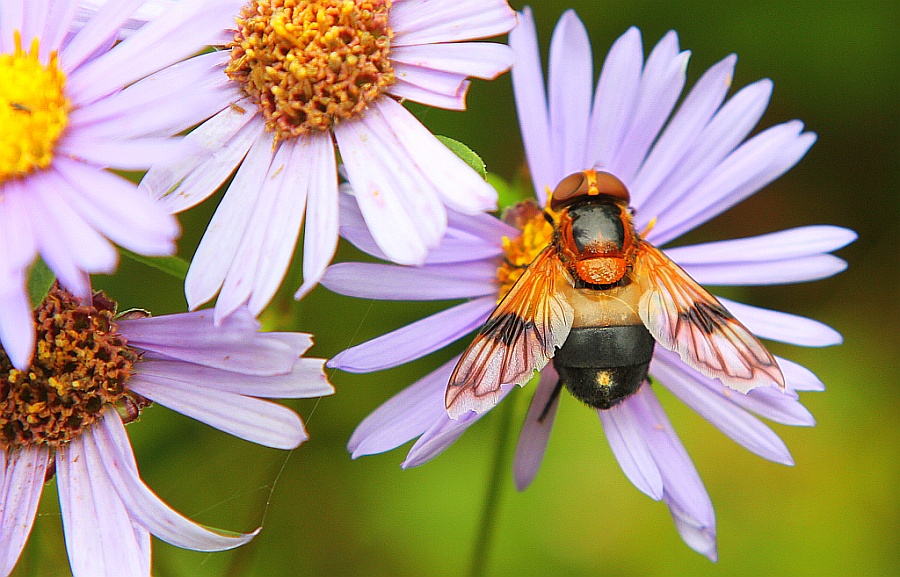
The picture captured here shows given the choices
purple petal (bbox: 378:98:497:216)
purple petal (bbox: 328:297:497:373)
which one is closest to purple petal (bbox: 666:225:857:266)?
purple petal (bbox: 328:297:497:373)

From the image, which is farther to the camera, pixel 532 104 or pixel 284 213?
pixel 532 104

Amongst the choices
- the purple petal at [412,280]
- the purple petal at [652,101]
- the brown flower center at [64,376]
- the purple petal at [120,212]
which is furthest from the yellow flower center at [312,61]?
the purple petal at [652,101]

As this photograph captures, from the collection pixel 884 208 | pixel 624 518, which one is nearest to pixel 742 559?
pixel 624 518

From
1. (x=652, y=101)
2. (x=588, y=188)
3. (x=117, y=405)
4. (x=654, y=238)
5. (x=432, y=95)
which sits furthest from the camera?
(x=654, y=238)

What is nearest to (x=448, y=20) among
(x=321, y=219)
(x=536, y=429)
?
(x=321, y=219)

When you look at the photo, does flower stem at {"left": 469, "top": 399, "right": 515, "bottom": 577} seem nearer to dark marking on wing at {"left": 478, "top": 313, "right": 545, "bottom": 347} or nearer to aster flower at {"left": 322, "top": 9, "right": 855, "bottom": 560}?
aster flower at {"left": 322, "top": 9, "right": 855, "bottom": 560}

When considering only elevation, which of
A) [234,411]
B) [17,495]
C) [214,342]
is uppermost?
[214,342]

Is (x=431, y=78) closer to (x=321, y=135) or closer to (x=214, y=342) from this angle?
(x=321, y=135)

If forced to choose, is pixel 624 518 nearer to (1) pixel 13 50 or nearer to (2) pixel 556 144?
(2) pixel 556 144
